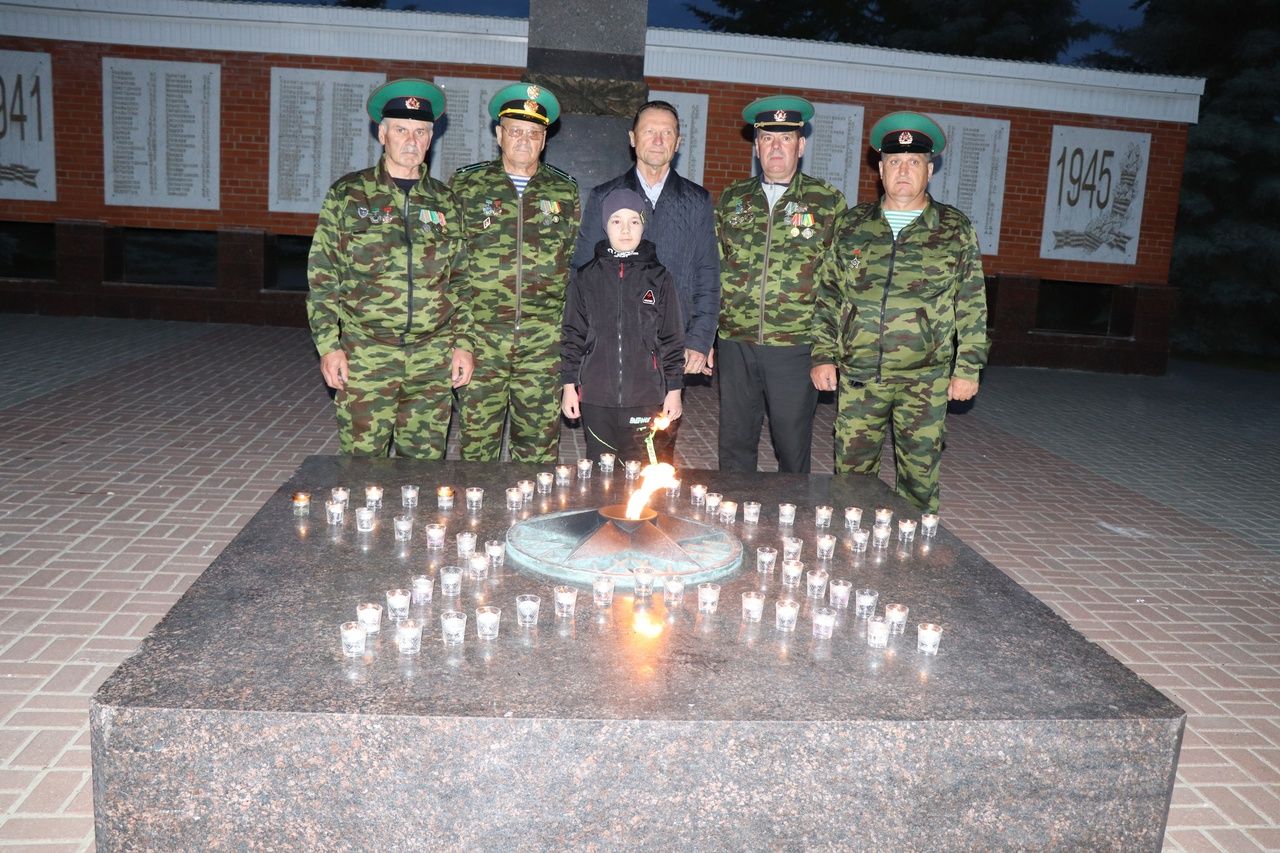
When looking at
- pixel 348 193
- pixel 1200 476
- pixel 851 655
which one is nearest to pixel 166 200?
pixel 348 193

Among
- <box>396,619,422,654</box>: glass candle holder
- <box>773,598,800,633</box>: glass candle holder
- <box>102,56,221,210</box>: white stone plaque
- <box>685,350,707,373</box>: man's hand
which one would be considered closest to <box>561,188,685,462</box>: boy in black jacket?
<box>685,350,707,373</box>: man's hand

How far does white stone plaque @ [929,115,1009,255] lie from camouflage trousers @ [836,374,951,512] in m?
9.56

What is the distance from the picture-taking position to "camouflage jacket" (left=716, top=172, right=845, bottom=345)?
16.6ft

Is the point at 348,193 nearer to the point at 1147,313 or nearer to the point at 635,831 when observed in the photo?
the point at 635,831

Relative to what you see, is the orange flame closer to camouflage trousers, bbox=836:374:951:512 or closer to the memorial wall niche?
camouflage trousers, bbox=836:374:951:512

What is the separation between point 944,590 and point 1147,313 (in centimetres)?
1253

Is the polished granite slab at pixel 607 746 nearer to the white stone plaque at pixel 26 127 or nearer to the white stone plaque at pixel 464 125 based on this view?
the white stone plaque at pixel 464 125

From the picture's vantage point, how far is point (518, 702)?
215 cm

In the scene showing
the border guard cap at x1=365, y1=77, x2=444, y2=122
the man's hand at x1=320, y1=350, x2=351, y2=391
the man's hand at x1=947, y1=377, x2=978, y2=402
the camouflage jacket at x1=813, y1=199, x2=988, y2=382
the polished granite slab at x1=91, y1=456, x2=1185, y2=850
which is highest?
the border guard cap at x1=365, y1=77, x2=444, y2=122

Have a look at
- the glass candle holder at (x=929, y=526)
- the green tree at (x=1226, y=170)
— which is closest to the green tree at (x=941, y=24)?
the green tree at (x=1226, y=170)

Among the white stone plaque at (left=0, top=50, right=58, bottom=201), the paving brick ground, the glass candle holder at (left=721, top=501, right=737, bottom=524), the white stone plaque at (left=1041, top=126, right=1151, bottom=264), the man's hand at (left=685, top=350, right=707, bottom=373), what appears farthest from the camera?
the white stone plaque at (left=1041, top=126, right=1151, bottom=264)

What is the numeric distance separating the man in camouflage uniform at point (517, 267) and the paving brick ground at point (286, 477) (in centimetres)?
161

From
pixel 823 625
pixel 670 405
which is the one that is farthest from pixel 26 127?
pixel 823 625

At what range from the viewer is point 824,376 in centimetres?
489
